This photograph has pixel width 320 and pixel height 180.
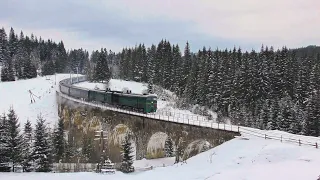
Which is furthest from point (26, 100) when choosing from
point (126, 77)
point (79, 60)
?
point (79, 60)

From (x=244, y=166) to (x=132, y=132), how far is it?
2367cm

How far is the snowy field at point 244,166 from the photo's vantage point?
19.4 m

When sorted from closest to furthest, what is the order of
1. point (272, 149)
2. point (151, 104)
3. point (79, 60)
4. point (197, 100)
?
point (272, 149)
point (151, 104)
point (197, 100)
point (79, 60)

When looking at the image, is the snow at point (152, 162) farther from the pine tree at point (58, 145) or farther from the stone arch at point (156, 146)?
the pine tree at point (58, 145)

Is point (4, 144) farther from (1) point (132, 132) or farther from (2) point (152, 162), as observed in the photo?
(1) point (132, 132)

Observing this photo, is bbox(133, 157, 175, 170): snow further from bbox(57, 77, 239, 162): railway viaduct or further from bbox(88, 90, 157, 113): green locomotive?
bbox(88, 90, 157, 113): green locomotive

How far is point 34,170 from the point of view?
1149 inches

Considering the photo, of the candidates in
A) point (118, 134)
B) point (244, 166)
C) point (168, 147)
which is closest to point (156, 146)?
point (168, 147)

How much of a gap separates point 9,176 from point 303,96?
5751 cm

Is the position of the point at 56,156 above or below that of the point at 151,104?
below

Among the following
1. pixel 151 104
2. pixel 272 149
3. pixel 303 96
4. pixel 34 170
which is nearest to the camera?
pixel 272 149

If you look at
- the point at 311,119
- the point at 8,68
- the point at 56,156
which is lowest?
the point at 56,156

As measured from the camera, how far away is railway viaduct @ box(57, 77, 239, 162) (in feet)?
108

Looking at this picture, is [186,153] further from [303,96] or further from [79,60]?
[79,60]
